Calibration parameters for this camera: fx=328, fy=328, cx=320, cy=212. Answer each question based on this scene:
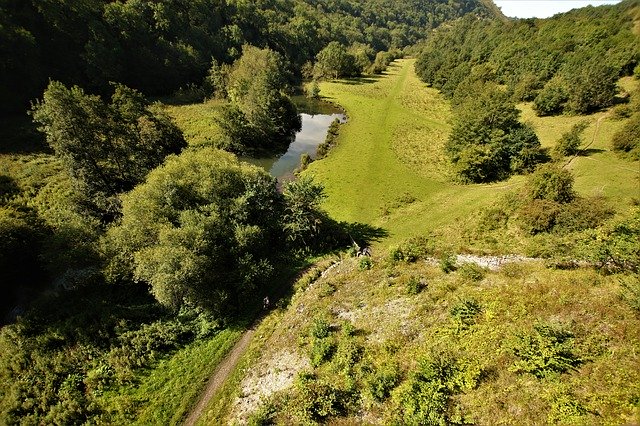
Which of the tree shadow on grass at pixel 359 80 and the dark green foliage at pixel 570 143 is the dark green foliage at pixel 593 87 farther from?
the tree shadow on grass at pixel 359 80

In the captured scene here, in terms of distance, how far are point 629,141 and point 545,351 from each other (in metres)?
56.9

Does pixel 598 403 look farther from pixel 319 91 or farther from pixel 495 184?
pixel 319 91

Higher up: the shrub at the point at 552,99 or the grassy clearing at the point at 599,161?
the shrub at the point at 552,99

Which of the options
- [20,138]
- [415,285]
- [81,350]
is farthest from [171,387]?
[20,138]

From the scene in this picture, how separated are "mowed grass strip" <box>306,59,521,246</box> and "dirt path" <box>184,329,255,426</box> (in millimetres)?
24368

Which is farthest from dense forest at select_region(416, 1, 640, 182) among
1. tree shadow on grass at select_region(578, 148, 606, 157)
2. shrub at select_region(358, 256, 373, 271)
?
shrub at select_region(358, 256, 373, 271)

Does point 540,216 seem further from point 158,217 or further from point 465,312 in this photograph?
point 158,217

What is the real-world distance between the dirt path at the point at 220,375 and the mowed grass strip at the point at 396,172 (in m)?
24.4

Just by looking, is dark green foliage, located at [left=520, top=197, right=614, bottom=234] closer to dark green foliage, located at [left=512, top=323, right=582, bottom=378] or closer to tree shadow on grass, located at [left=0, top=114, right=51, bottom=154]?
dark green foliage, located at [left=512, top=323, right=582, bottom=378]

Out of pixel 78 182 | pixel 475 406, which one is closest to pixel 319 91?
pixel 78 182

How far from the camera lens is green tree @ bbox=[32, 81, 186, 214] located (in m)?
43.5

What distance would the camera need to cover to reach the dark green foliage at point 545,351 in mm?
21188

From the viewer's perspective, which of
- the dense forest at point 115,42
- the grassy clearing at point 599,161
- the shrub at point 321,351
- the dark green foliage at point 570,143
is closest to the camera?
the shrub at point 321,351

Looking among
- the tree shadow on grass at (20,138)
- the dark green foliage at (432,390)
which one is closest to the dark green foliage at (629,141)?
the dark green foliage at (432,390)
